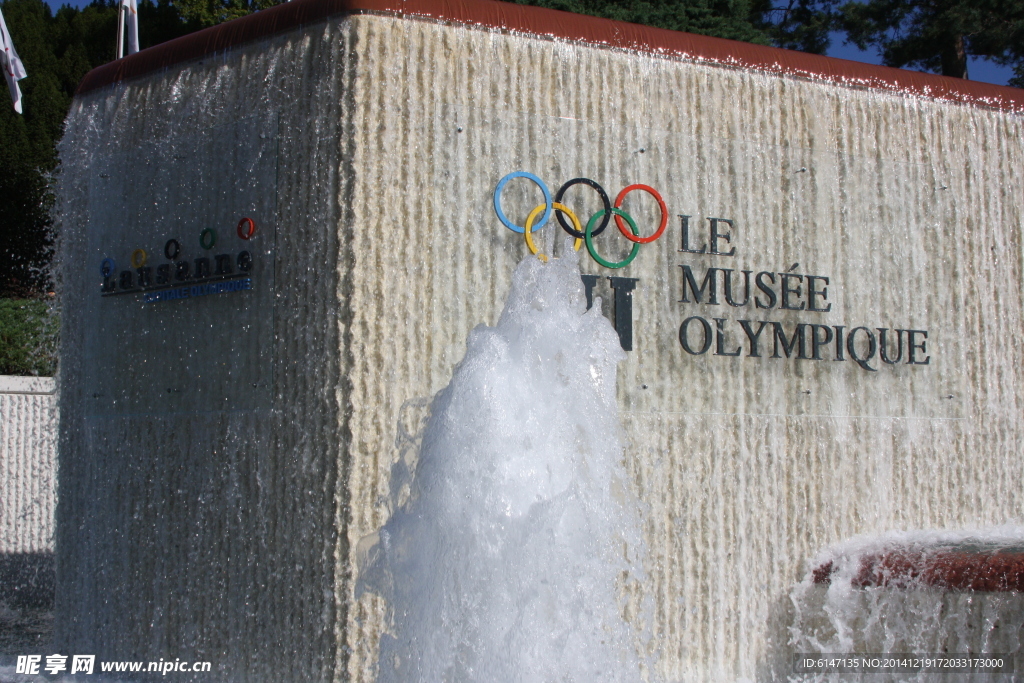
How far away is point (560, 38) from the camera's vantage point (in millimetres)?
6469

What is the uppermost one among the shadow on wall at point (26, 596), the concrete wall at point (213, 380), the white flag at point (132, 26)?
the white flag at point (132, 26)

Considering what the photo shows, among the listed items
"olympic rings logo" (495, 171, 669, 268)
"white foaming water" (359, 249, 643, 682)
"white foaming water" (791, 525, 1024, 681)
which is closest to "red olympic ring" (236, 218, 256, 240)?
"olympic rings logo" (495, 171, 669, 268)

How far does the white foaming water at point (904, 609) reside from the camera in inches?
229

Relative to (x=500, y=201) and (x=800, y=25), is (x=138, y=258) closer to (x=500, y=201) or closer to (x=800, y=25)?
(x=500, y=201)

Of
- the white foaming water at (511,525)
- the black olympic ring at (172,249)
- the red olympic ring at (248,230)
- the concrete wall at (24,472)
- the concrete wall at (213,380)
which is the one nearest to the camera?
the white foaming water at (511,525)

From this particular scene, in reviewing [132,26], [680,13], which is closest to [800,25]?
[680,13]

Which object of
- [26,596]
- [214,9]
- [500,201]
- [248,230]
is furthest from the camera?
[214,9]

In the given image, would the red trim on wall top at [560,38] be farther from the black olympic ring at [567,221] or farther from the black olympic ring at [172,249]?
the black olympic ring at [172,249]

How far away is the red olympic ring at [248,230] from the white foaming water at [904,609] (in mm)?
3967

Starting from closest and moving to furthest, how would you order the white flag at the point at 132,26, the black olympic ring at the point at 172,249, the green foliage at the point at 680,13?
the black olympic ring at the point at 172,249 < the white flag at the point at 132,26 < the green foliage at the point at 680,13

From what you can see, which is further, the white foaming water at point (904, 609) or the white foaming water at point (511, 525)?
the white foaming water at point (904, 609)

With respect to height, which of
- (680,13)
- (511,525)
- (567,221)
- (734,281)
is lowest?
(511,525)

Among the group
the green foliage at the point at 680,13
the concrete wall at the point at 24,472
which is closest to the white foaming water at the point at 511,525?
the concrete wall at the point at 24,472

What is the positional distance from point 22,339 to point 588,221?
29.2 feet
